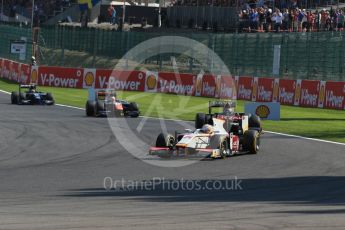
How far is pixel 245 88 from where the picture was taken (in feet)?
148

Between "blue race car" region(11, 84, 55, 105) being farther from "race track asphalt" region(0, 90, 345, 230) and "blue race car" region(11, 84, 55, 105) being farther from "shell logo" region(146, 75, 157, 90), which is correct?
"shell logo" region(146, 75, 157, 90)

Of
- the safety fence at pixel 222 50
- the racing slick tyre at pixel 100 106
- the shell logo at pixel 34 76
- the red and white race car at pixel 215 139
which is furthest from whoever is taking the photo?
the shell logo at pixel 34 76

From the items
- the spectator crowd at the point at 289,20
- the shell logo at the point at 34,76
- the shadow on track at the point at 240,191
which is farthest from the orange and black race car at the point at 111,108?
the shell logo at the point at 34,76

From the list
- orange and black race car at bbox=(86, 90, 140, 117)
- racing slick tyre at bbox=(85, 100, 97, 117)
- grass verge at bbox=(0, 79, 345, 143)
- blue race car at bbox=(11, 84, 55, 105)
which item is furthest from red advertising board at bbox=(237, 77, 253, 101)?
racing slick tyre at bbox=(85, 100, 97, 117)

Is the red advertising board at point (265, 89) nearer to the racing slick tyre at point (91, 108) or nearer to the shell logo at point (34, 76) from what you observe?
the racing slick tyre at point (91, 108)

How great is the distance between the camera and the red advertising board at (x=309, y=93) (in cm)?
4044

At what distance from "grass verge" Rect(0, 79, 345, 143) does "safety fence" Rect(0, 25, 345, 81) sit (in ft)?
8.47

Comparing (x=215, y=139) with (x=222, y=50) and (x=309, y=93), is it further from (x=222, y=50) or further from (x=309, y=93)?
(x=222, y=50)

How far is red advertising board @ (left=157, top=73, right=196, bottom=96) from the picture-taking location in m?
48.1

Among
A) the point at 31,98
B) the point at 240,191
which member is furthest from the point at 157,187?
the point at 31,98

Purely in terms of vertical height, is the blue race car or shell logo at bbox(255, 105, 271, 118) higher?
shell logo at bbox(255, 105, 271, 118)

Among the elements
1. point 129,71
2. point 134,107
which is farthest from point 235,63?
point 134,107

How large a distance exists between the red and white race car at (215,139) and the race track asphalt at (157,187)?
1.14 ft

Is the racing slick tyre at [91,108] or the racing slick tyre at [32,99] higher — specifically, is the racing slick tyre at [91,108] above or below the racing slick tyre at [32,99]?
above
